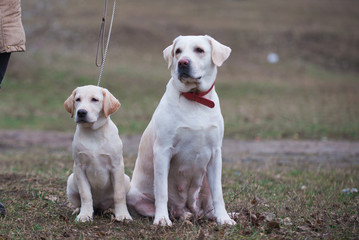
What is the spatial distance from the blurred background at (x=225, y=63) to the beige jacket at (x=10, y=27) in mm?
8036

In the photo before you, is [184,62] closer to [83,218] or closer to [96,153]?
[96,153]

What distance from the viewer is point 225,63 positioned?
944 inches

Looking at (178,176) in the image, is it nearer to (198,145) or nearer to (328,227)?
(198,145)

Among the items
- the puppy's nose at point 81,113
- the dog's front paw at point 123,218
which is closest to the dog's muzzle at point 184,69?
the puppy's nose at point 81,113

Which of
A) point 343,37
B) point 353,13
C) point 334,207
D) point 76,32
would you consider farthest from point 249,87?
point 353,13

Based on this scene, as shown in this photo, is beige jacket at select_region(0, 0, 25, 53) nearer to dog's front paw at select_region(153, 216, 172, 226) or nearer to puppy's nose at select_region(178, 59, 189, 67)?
puppy's nose at select_region(178, 59, 189, 67)

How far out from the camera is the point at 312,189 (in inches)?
262

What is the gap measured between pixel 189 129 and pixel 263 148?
665 cm

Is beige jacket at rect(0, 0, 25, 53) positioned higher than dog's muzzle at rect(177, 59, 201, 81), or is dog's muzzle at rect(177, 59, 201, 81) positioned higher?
beige jacket at rect(0, 0, 25, 53)

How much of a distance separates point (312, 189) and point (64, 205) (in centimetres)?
331

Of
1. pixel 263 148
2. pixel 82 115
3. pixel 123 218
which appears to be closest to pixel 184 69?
pixel 82 115

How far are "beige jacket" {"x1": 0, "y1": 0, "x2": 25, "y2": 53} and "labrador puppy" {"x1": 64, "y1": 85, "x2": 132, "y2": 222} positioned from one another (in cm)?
77

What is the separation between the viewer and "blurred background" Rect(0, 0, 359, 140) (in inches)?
561

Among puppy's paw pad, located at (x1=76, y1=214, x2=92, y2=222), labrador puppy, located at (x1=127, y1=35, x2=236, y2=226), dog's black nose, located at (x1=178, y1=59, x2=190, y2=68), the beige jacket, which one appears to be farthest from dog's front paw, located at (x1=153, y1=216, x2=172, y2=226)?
the beige jacket
